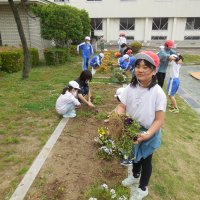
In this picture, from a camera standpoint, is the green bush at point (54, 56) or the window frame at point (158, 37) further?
the window frame at point (158, 37)

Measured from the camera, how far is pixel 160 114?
2498 mm

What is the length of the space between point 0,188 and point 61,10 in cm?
1156

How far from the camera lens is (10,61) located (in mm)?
10422

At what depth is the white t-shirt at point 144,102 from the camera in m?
2.49

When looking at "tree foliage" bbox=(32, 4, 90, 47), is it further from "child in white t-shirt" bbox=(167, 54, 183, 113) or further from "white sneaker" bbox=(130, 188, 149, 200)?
"white sneaker" bbox=(130, 188, 149, 200)

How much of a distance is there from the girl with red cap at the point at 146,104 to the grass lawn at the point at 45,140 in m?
0.86

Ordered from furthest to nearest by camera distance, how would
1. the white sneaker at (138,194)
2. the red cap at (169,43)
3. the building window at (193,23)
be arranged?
the building window at (193,23), the red cap at (169,43), the white sneaker at (138,194)

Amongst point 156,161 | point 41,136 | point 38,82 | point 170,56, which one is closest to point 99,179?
point 156,161

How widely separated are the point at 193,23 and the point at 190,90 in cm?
2097

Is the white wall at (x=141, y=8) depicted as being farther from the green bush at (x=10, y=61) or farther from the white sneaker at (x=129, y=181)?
the white sneaker at (x=129, y=181)

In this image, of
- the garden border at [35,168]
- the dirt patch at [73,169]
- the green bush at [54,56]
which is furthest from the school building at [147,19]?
the dirt patch at [73,169]

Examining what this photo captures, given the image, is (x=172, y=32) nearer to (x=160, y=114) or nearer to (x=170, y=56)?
(x=170, y=56)

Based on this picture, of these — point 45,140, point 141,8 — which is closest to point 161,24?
point 141,8

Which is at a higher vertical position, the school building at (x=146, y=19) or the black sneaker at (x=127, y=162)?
the school building at (x=146, y=19)
